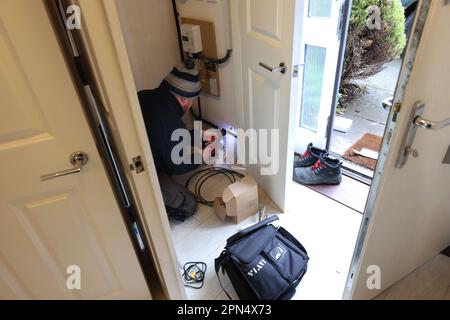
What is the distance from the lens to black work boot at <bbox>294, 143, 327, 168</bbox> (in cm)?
228

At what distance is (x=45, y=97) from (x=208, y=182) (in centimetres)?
153

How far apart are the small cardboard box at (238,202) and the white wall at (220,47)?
1.78 feet

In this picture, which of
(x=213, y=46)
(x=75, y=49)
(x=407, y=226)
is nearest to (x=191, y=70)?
(x=213, y=46)

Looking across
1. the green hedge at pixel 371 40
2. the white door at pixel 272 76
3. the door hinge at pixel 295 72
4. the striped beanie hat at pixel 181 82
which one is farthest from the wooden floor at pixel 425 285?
the green hedge at pixel 371 40

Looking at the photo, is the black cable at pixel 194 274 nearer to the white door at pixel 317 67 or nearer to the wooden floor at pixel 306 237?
the wooden floor at pixel 306 237

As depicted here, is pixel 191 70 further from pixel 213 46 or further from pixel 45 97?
pixel 45 97

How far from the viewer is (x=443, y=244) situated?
5.39 ft

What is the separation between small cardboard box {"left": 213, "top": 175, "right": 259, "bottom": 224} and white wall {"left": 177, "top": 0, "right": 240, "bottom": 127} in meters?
0.54

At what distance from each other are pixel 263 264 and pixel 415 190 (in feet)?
2.47

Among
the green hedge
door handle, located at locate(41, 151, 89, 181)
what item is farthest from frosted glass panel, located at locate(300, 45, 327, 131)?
door handle, located at locate(41, 151, 89, 181)

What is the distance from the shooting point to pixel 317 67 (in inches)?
84.5

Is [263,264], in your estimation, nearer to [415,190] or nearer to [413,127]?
[415,190]

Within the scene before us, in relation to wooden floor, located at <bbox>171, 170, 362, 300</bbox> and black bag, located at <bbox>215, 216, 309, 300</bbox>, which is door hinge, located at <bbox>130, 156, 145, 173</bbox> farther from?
wooden floor, located at <bbox>171, 170, 362, 300</bbox>

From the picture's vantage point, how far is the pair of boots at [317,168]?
7.11 feet
